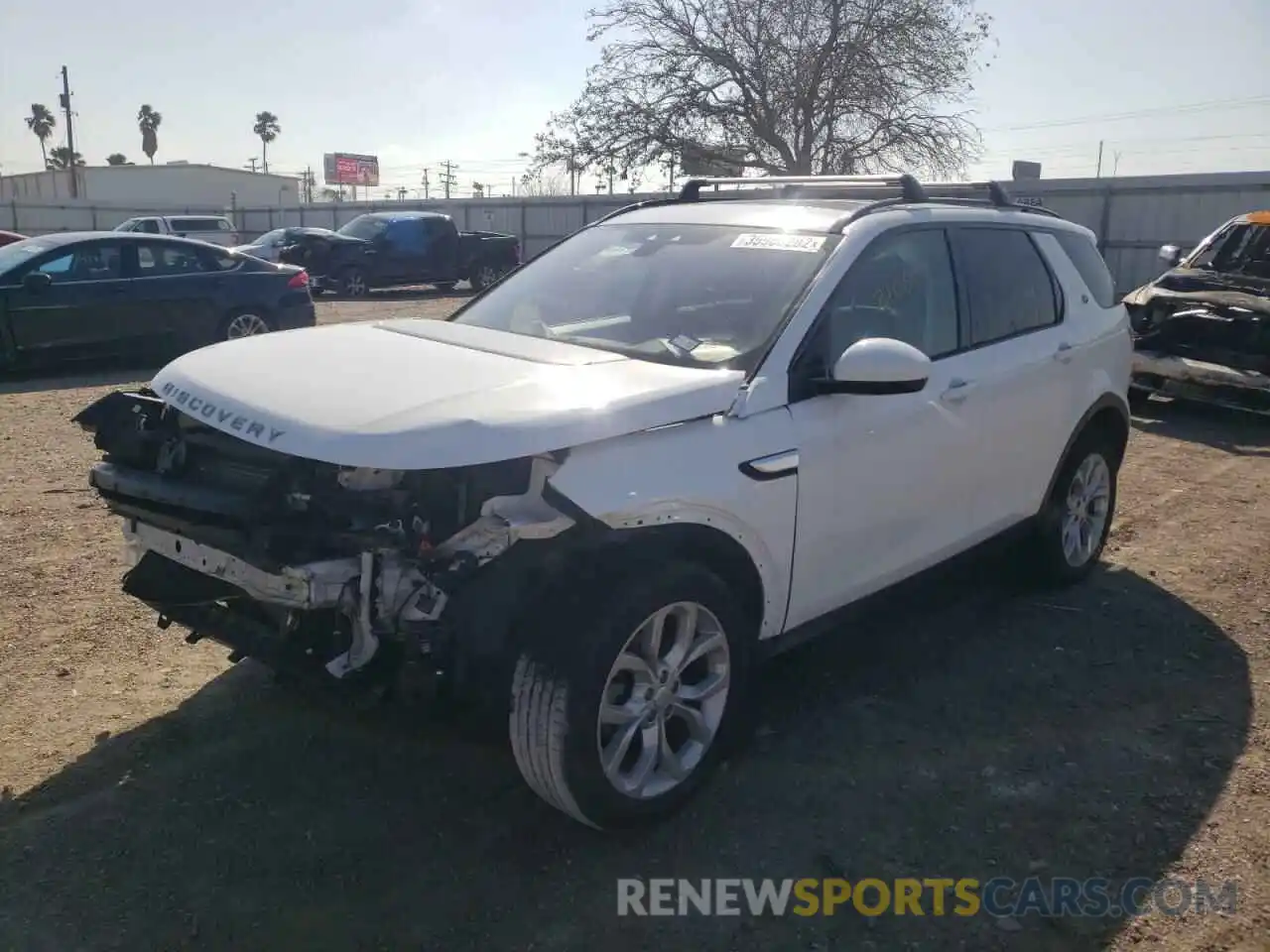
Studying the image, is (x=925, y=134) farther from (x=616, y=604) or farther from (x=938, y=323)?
(x=616, y=604)

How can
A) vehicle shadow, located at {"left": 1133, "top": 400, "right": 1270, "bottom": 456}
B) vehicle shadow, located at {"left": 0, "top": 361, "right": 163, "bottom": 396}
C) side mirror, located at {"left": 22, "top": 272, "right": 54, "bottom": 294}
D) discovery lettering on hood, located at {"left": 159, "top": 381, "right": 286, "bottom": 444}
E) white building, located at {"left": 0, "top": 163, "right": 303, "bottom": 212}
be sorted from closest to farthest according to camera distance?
discovery lettering on hood, located at {"left": 159, "top": 381, "right": 286, "bottom": 444} < vehicle shadow, located at {"left": 1133, "top": 400, "right": 1270, "bottom": 456} < side mirror, located at {"left": 22, "top": 272, "right": 54, "bottom": 294} < vehicle shadow, located at {"left": 0, "top": 361, "right": 163, "bottom": 396} < white building, located at {"left": 0, "top": 163, "right": 303, "bottom": 212}

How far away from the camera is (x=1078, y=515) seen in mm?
5305

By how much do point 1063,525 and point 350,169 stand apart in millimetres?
84973

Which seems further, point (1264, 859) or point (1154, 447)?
point (1154, 447)

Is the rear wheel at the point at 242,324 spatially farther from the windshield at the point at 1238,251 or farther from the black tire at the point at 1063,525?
the windshield at the point at 1238,251

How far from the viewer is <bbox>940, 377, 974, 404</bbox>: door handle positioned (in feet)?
13.4

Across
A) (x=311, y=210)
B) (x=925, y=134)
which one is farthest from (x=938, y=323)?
(x=311, y=210)

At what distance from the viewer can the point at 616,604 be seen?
9.62ft

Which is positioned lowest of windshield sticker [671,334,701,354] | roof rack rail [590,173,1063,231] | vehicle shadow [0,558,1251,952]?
vehicle shadow [0,558,1251,952]

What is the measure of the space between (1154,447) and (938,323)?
534 centimetres

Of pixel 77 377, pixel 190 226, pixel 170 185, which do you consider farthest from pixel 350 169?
pixel 77 377

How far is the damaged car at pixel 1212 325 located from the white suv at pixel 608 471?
227 inches

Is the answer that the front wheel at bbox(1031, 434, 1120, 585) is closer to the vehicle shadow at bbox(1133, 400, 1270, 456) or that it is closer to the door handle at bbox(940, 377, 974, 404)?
the door handle at bbox(940, 377, 974, 404)

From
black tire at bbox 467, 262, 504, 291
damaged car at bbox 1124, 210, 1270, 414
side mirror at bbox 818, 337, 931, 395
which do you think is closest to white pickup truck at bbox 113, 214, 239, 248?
black tire at bbox 467, 262, 504, 291
